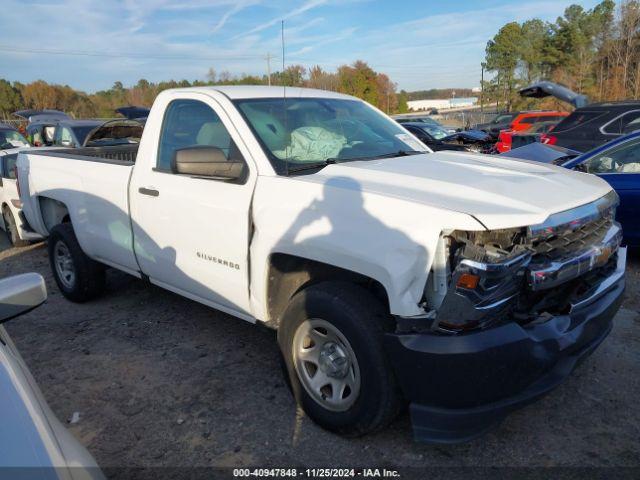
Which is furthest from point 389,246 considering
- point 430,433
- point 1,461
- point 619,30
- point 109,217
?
point 619,30

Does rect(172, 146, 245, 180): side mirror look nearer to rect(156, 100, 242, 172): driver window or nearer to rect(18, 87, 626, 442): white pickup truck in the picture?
rect(18, 87, 626, 442): white pickup truck

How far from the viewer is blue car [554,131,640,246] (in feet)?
17.9

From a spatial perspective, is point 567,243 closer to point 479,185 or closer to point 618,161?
point 479,185

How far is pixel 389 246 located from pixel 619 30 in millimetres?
37604

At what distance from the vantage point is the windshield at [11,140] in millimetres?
11375

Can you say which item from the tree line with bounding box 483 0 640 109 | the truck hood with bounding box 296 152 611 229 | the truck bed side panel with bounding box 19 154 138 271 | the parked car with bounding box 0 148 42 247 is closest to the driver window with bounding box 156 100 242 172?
the truck bed side panel with bounding box 19 154 138 271

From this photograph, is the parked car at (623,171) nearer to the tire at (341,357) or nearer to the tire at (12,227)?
the tire at (341,357)

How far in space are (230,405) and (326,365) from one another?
0.83 meters

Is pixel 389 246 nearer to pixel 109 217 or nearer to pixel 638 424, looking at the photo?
pixel 638 424

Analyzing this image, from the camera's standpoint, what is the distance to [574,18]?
1816 inches

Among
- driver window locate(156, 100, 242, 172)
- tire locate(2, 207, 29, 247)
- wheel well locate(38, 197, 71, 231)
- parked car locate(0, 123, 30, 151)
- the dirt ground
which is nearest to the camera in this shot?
the dirt ground

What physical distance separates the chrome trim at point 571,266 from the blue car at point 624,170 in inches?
117

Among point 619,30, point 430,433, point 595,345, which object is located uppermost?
point 619,30

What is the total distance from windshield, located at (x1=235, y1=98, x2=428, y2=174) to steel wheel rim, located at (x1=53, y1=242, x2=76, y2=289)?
275cm
